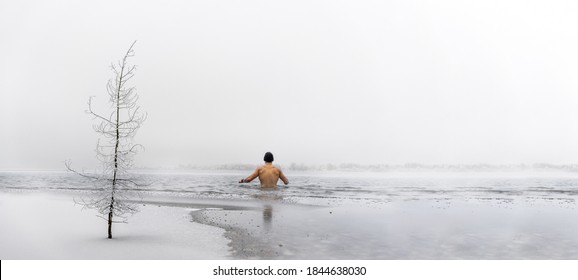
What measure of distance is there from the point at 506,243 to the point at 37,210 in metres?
15.2

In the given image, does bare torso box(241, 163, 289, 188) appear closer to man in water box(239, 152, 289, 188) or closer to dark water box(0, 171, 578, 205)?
man in water box(239, 152, 289, 188)

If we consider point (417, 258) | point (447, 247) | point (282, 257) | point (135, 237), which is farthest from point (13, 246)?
point (447, 247)

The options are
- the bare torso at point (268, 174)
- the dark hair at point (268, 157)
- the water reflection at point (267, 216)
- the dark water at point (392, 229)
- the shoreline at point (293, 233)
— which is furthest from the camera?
the bare torso at point (268, 174)

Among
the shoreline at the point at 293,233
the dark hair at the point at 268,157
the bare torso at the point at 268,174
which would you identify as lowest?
the shoreline at the point at 293,233

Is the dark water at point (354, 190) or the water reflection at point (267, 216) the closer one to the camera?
the water reflection at point (267, 216)

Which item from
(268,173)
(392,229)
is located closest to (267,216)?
(392,229)

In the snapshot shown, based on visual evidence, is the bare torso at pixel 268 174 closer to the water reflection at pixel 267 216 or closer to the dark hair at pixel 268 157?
the dark hair at pixel 268 157

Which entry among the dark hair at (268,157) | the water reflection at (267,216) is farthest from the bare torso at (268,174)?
the water reflection at (267,216)

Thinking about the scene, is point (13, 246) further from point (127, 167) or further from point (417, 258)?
point (417, 258)

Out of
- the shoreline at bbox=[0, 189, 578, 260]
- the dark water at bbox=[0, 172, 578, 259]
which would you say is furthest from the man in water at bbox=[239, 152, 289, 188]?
the shoreline at bbox=[0, 189, 578, 260]

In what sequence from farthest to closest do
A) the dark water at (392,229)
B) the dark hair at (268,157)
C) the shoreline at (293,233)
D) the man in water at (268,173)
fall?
the man in water at (268,173) < the dark hair at (268,157) < the dark water at (392,229) < the shoreline at (293,233)

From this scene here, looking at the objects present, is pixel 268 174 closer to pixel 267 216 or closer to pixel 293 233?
pixel 267 216

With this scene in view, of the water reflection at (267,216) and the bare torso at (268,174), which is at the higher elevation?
the bare torso at (268,174)

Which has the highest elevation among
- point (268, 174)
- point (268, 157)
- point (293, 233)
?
point (268, 157)
